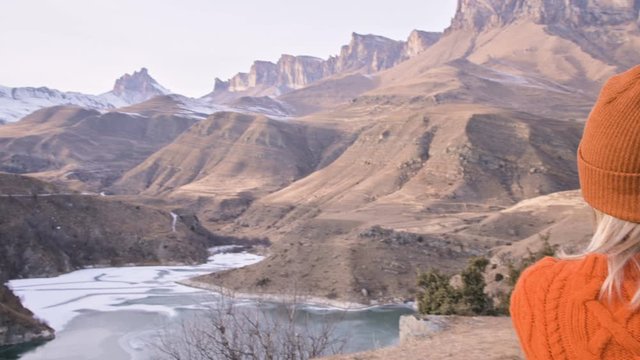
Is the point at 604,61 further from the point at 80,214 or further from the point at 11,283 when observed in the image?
the point at 11,283

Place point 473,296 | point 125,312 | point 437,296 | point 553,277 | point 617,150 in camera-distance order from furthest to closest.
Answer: point 125,312
point 437,296
point 473,296
point 553,277
point 617,150

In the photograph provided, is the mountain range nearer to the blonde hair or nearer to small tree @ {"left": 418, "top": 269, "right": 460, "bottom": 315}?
small tree @ {"left": 418, "top": 269, "right": 460, "bottom": 315}

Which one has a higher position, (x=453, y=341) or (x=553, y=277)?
(x=553, y=277)

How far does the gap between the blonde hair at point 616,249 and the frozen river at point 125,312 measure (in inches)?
1105

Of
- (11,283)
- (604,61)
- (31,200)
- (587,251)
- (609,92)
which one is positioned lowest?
(11,283)

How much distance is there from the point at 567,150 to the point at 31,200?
240ft

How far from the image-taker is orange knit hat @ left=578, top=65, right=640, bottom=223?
2.00 m

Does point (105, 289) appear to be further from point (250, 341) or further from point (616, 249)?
point (616, 249)

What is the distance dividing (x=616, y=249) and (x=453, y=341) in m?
13.2

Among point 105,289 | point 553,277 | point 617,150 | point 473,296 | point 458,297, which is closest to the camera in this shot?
point 617,150

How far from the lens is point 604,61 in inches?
7751

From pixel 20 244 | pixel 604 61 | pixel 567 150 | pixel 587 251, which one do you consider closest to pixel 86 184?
pixel 20 244

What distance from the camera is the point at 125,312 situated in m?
51.7

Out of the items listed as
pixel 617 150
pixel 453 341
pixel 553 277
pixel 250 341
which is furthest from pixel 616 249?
pixel 250 341
